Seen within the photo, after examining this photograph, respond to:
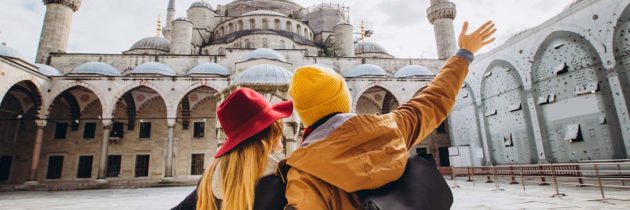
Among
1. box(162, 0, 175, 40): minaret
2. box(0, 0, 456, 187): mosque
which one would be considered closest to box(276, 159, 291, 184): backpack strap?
box(0, 0, 456, 187): mosque

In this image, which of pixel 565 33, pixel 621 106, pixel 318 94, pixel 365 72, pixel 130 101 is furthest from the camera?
pixel 365 72

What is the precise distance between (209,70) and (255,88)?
8.96 metres

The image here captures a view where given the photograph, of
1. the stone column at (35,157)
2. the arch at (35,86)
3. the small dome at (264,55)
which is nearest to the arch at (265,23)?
the small dome at (264,55)

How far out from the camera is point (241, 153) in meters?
1.08

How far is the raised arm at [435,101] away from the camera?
1.17m

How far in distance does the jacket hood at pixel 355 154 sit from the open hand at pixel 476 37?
59cm

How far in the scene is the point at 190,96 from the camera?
654 inches

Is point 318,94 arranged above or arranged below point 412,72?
below

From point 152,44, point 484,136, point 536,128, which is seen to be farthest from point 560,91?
point 152,44

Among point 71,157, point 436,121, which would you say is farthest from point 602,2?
point 71,157

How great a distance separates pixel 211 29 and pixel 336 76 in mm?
24856

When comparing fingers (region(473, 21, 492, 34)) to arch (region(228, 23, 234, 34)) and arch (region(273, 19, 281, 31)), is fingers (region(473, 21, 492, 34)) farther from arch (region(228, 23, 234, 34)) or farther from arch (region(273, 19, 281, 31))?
arch (region(228, 23, 234, 34))

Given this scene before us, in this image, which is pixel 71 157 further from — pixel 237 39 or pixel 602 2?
pixel 602 2

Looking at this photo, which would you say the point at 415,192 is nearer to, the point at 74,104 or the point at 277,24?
the point at 74,104
